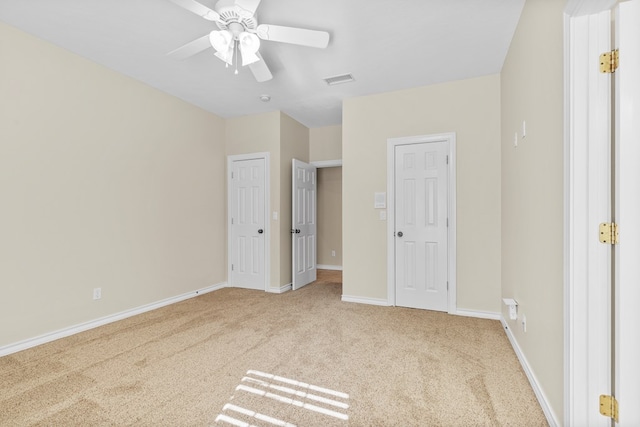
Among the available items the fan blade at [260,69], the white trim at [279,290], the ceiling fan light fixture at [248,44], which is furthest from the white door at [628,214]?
the white trim at [279,290]

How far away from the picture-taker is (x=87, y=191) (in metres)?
3.02

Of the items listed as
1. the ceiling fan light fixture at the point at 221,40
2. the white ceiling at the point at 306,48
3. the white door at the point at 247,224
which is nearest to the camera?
the ceiling fan light fixture at the point at 221,40

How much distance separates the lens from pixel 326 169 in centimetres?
651

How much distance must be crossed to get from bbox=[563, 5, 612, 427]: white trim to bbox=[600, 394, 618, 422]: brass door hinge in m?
0.02

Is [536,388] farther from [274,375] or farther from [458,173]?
[458,173]

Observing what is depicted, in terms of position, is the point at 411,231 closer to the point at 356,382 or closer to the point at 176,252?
the point at 356,382

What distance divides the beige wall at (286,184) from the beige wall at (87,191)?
3.79ft

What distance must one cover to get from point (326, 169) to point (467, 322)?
417 centimetres

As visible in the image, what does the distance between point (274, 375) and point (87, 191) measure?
2560 mm

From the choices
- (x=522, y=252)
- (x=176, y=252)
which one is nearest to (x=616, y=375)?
(x=522, y=252)

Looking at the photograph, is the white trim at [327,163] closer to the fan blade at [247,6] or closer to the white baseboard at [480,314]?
the white baseboard at [480,314]

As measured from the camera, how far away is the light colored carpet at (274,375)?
66.9 inches

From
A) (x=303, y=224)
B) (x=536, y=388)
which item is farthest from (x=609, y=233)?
(x=303, y=224)

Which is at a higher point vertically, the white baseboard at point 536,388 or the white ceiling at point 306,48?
the white ceiling at point 306,48
